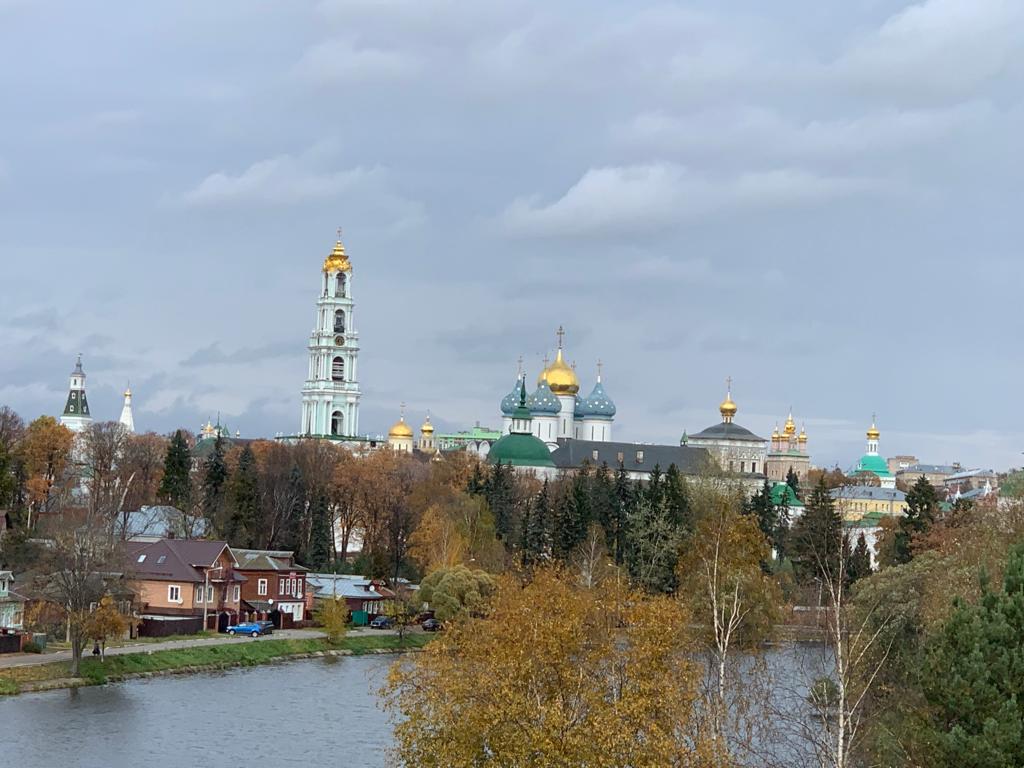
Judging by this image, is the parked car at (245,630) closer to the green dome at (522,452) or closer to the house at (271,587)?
the house at (271,587)

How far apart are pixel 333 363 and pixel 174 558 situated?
→ 79640 millimetres

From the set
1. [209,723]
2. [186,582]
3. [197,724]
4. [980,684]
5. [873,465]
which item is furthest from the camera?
[873,465]

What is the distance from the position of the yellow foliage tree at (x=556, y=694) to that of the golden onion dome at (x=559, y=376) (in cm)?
13462

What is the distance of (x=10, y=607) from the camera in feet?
184

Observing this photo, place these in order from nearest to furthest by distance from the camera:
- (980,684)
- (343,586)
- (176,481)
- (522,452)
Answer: (980,684)
(343,586)
(176,481)
(522,452)

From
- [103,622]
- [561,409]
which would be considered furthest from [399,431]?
[103,622]

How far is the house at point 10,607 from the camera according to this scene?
183ft

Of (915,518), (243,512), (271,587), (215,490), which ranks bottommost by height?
(271,587)

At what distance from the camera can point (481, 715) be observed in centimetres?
2452

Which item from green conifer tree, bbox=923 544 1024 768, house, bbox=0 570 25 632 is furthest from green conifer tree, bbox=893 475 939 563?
green conifer tree, bbox=923 544 1024 768

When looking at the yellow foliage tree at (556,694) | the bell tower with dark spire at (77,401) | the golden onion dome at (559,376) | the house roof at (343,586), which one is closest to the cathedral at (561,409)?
the golden onion dome at (559,376)

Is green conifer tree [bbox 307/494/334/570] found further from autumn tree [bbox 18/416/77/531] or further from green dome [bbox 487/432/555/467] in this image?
green dome [bbox 487/432/555/467]

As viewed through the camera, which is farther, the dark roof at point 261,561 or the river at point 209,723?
the dark roof at point 261,561

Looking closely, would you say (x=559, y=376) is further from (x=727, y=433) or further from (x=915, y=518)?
(x=915, y=518)
